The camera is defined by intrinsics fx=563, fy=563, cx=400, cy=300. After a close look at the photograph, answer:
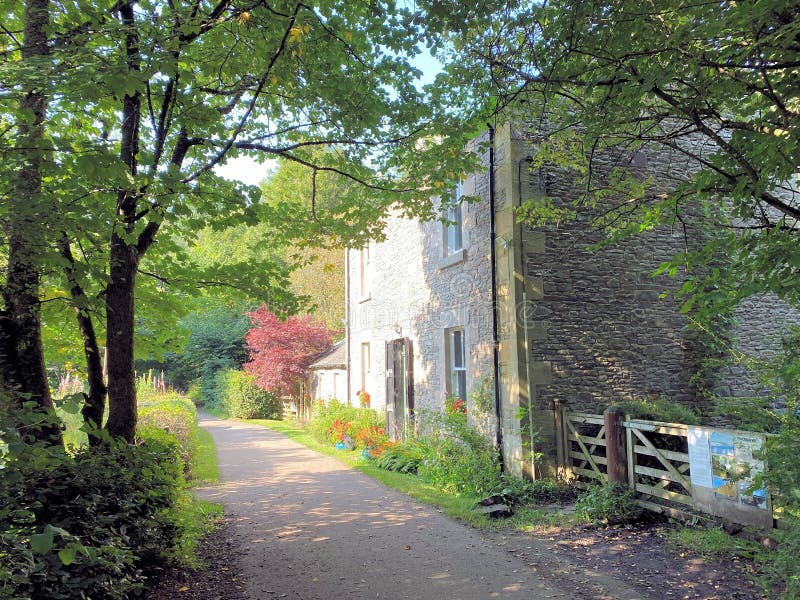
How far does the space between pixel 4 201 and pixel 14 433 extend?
6.78 feet

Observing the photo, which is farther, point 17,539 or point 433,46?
point 433,46

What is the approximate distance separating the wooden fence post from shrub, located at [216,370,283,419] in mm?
19347

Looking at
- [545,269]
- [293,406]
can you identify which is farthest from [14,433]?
[293,406]

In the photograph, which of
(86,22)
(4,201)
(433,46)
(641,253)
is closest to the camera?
(4,201)

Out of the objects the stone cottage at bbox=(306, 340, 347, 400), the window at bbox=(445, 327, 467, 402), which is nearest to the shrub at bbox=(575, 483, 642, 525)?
the window at bbox=(445, 327, 467, 402)

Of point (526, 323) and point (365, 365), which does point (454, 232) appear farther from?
point (365, 365)

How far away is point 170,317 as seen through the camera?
24.5 ft

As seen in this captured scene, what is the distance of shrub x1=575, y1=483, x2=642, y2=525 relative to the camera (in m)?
6.93

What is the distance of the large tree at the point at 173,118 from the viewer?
432 cm

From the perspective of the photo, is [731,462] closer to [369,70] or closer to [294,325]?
[369,70]

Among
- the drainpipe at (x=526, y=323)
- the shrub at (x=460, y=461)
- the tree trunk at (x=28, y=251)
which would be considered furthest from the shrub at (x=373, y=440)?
the tree trunk at (x=28, y=251)

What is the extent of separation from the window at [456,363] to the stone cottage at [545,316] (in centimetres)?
2

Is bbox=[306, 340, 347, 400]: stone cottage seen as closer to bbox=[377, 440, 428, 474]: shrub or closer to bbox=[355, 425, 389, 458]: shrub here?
bbox=[355, 425, 389, 458]: shrub

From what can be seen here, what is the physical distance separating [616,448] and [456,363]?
4.03 meters
